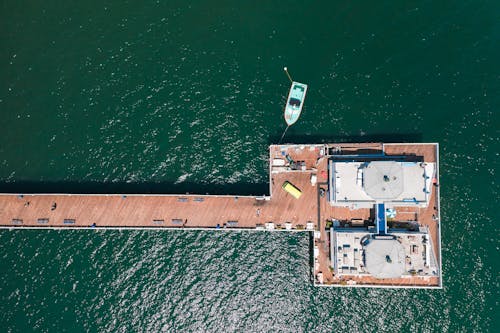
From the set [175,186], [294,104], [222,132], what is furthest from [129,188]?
[294,104]

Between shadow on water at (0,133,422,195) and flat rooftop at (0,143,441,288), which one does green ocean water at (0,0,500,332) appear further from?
flat rooftop at (0,143,441,288)

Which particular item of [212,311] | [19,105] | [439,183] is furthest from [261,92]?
[19,105]

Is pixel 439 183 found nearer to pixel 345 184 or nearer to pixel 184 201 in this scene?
pixel 345 184

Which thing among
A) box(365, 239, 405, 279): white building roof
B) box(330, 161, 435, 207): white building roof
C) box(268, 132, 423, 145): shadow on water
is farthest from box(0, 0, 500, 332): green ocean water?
box(365, 239, 405, 279): white building roof

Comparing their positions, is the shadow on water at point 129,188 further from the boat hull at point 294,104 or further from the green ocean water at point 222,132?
the boat hull at point 294,104

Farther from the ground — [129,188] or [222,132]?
[222,132]

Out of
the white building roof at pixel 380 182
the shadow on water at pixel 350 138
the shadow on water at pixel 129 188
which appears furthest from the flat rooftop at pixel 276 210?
the shadow on water at pixel 350 138

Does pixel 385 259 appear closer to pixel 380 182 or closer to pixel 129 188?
pixel 380 182
